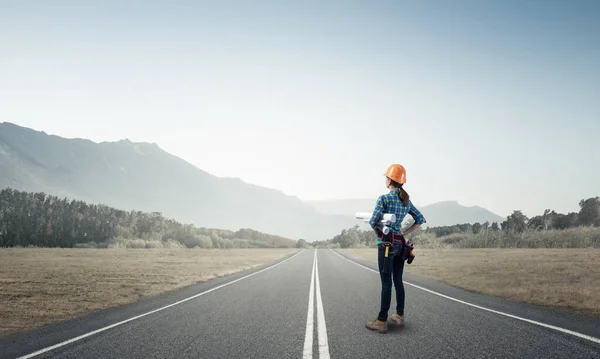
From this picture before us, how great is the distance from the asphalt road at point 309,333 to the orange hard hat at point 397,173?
8.38 feet

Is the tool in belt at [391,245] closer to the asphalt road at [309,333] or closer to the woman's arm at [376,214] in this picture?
the woman's arm at [376,214]

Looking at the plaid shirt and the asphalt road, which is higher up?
the plaid shirt

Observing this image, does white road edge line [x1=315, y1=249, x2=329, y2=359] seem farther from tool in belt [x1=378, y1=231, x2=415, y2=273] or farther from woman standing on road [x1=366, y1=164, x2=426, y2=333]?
tool in belt [x1=378, y1=231, x2=415, y2=273]

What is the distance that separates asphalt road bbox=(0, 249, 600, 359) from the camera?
476 centimetres

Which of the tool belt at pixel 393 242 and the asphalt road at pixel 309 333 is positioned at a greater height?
the tool belt at pixel 393 242

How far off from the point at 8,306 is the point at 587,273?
21050 millimetres

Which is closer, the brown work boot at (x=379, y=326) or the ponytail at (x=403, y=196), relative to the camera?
the brown work boot at (x=379, y=326)

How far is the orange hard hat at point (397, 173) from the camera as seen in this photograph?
6227mm

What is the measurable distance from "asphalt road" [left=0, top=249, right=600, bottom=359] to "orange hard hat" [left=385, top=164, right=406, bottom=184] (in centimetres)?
256

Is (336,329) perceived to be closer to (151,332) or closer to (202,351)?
(202,351)

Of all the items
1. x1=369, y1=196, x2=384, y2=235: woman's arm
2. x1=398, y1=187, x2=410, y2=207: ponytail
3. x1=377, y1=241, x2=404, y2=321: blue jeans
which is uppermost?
x1=398, y1=187, x2=410, y2=207: ponytail

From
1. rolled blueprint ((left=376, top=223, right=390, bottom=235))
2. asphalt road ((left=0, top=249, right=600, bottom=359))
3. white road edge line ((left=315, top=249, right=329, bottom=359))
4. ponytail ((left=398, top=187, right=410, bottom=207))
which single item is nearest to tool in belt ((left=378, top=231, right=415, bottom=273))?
rolled blueprint ((left=376, top=223, right=390, bottom=235))

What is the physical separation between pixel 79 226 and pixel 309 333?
271 ft

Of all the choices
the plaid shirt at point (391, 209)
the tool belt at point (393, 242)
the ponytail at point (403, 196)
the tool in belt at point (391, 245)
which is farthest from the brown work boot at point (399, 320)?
the ponytail at point (403, 196)
